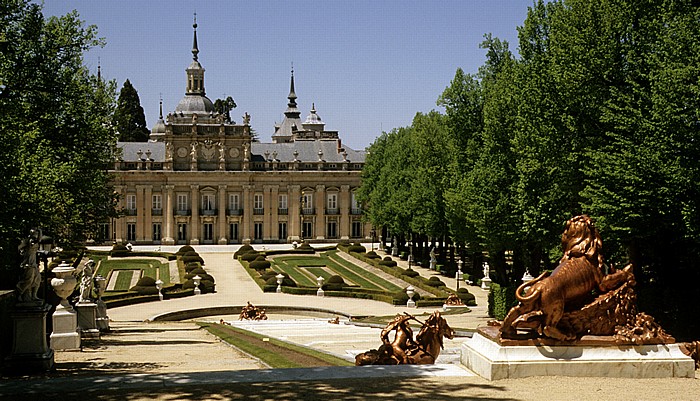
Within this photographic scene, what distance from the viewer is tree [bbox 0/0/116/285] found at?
2608cm

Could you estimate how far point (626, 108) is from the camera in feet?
74.3

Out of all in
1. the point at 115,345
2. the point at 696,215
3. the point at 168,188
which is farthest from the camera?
the point at 168,188

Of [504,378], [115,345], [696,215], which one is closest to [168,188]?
[115,345]

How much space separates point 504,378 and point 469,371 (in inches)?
29.3

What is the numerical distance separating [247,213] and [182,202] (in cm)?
711

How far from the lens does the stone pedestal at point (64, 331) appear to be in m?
20.3

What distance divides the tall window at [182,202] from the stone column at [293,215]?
1106 centimetres

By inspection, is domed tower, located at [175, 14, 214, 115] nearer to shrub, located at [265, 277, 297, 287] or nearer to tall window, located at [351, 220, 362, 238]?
tall window, located at [351, 220, 362, 238]

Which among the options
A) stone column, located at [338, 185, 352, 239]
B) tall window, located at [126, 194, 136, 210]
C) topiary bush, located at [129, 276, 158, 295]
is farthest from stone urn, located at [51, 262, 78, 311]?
stone column, located at [338, 185, 352, 239]

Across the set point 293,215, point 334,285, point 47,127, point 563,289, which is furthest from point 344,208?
point 563,289

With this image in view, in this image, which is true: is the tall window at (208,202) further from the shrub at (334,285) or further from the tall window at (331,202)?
the shrub at (334,285)

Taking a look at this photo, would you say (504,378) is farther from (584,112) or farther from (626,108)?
(584,112)

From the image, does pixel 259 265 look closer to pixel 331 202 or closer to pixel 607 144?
pixel 331 202

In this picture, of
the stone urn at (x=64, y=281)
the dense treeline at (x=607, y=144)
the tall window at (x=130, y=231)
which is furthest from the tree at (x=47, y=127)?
the tall window at (x=130, y=231)
